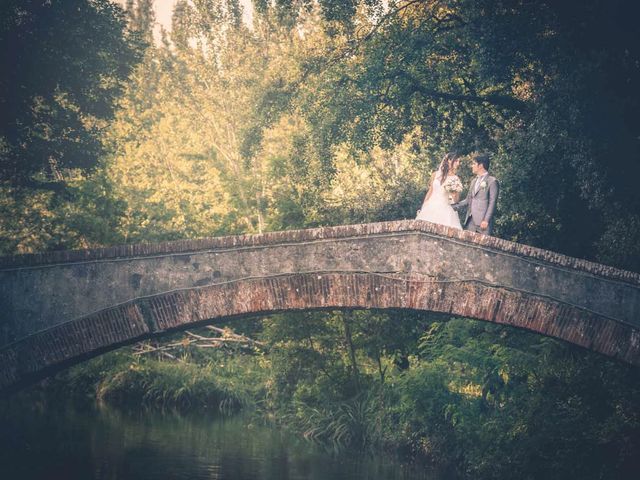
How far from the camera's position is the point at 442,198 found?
11195mm

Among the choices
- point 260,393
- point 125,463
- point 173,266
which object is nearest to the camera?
point 173,266

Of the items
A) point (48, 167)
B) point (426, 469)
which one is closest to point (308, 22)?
point (48, 167)

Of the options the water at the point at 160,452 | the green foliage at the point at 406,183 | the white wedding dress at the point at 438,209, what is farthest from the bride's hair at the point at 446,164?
the water at the point at 160,452

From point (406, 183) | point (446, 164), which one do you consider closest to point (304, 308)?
point (446, 164)

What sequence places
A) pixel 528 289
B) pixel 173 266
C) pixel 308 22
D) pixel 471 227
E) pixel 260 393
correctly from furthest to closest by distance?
pixel 308 22 → pixel 260 393 → pixel 471 227 → pixel 173 266 → pixel 528 289

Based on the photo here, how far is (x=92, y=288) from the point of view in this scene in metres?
10.4

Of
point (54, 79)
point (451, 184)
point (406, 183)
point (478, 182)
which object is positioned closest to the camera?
point (478, 182)

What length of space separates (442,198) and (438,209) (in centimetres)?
21

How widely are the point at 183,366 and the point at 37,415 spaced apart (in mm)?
4618

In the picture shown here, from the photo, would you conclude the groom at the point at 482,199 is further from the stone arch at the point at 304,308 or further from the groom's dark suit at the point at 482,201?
the stone arch at the point at 304,308

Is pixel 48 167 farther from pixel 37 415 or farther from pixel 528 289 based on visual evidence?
pixel 528 289

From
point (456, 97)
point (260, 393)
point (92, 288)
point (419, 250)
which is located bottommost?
point (260, 393)

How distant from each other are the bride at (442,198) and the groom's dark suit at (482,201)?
0.23m

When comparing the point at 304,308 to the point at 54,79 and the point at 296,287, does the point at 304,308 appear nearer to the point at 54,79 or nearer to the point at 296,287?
the point at 296,287
